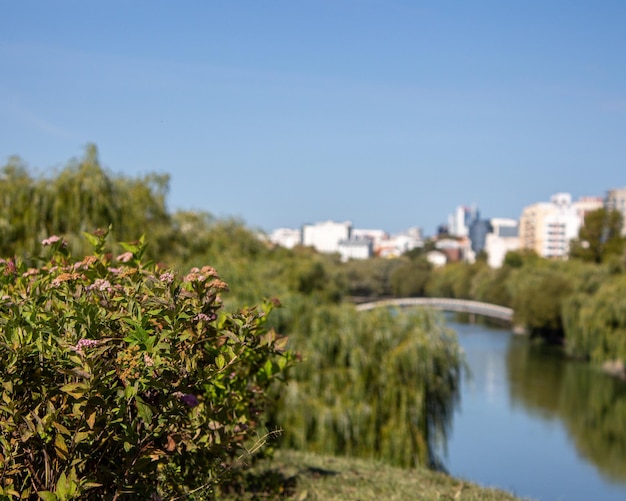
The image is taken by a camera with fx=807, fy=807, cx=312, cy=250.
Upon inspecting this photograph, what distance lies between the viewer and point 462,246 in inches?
5335

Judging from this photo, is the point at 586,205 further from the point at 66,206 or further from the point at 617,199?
the point at 66,206

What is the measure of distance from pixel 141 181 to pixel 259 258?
6.11 m

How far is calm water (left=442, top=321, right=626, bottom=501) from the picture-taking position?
1477cm

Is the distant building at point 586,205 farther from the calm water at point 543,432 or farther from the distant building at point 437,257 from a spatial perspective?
the calm water at point 543,432

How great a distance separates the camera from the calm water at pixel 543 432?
14.8m

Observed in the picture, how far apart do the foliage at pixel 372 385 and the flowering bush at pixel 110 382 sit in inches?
258

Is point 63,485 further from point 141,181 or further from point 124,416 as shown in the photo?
point 141,181

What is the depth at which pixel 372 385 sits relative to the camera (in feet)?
32.6

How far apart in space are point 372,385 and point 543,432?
10627mm

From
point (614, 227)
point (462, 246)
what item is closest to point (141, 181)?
point (614, 227)

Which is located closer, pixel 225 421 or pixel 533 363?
pixel 225 421

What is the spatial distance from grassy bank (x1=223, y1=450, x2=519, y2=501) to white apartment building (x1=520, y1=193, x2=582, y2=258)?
88278mm

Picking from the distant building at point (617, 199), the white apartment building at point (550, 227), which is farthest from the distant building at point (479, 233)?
the distant building at point (617, 199)

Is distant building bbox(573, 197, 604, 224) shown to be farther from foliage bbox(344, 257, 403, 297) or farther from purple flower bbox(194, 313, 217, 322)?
purple flower bbox(194, 313, 217, 322)
